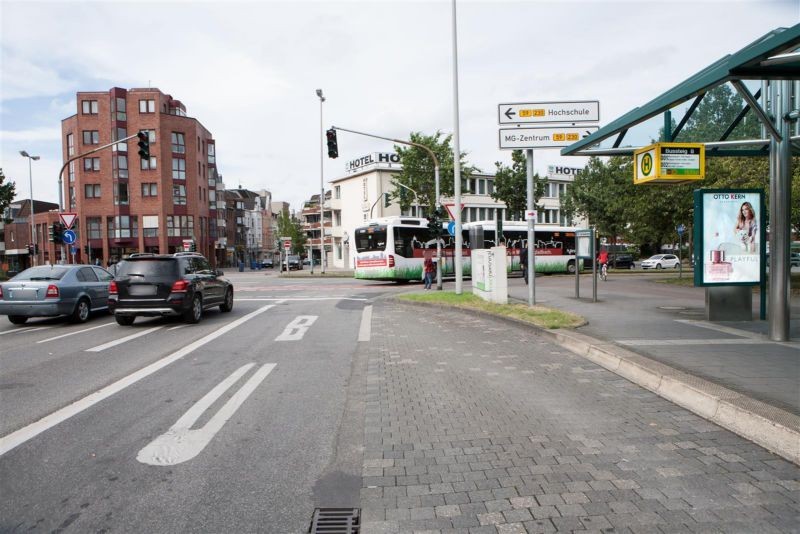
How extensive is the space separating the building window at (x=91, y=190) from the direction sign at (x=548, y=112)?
2355 inches

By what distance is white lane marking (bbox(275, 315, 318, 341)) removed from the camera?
34.8 feet

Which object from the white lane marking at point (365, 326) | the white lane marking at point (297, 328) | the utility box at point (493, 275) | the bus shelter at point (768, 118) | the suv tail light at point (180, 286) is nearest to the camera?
the bus shelter at point (768, 118)

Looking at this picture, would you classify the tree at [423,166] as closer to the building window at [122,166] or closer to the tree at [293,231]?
the building window at [122,166]

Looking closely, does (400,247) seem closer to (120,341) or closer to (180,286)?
(180,286)

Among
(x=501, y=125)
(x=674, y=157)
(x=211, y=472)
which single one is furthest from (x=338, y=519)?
(x=501, y=125)

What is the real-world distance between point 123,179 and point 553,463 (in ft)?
216

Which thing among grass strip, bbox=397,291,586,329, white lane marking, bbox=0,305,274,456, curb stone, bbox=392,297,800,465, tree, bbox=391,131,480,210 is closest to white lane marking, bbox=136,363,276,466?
white lane marking, bbox=0,305,274,456

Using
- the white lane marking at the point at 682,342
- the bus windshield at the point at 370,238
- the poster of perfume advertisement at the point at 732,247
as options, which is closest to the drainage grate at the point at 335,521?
the white lane marking at the point at 682,342

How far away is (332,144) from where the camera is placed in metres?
23.0

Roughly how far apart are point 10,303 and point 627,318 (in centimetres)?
1380

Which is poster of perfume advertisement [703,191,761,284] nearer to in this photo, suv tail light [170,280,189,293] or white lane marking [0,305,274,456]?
white lane marking [0,305,274,456]

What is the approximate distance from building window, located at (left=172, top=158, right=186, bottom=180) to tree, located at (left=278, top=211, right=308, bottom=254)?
2203 centimetres

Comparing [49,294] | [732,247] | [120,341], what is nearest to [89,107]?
[49,294]

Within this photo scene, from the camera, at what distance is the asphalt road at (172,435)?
3.30 m
